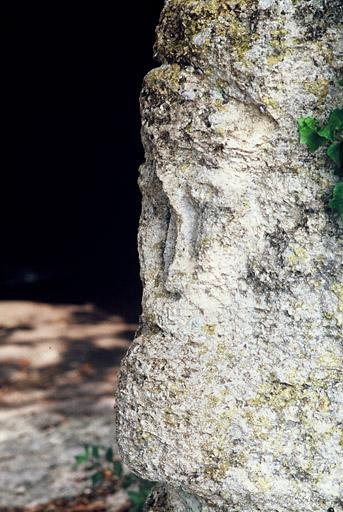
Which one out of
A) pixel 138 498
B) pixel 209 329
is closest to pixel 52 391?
pixel 138 498

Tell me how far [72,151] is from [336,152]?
7624mm

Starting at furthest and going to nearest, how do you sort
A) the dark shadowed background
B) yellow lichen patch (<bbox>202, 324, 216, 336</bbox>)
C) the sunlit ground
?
the dark shadowed background < the sunlit ground < yellow lichen patch (<bbox>202, 324, 216, 336</bbox>)

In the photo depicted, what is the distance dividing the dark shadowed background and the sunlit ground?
80 centimetres

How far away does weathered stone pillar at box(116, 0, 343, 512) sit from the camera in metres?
1.32

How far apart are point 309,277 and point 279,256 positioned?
0.07 m

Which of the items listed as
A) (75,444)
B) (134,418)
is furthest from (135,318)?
(134,418)

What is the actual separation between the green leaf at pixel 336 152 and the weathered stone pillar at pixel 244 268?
29mm

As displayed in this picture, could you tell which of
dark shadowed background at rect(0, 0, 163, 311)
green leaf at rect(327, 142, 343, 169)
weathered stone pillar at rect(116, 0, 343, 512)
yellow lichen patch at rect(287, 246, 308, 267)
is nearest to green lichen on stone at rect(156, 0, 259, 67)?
weathered stone pillar at rect(116, 0, 343, 512)

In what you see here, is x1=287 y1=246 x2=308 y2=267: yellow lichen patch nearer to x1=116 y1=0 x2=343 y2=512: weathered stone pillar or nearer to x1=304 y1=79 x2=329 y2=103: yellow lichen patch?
x1=116 y1=0 x2=343 y2=512: weathered stone pillar

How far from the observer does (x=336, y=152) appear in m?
1.31

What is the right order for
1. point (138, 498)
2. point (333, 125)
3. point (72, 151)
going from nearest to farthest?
point (333, 125), point (138, 498), point (72, 151)

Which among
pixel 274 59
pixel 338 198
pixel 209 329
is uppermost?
pixel 274 59

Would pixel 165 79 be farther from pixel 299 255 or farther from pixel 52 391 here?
pixel 52 391

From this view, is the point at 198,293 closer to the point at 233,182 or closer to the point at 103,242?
the point at 233,182
